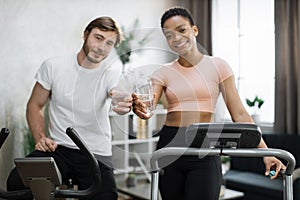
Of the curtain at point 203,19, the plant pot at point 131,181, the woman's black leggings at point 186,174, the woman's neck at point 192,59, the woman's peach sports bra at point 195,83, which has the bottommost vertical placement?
the plant pot at point 131,181

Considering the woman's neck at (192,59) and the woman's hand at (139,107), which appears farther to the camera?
the woman's neck at (192,59)

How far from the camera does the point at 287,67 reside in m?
4.15

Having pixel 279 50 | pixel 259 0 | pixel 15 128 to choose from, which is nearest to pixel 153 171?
pixel 15 128

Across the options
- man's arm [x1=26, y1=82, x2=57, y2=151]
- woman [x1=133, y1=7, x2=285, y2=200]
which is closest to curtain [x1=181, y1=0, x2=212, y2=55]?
man's arm [x1=26, y1=82, x2=57, y2=151]

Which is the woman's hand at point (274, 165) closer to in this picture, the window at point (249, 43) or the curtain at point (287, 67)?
the curtain at point (287, 67)

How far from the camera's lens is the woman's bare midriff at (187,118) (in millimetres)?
2074

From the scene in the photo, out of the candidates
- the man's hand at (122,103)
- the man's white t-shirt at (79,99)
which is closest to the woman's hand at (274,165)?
the man's hand at (122,103)

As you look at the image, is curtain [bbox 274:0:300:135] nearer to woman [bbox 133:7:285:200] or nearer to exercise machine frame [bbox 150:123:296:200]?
woman [bbox 133:7:285:200]

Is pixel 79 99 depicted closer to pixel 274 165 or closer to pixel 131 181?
pixel 274 165

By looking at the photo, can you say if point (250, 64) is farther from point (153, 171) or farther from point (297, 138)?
point (153, 171)

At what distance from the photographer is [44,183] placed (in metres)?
1.84

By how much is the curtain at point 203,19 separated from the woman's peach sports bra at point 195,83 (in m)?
2.94

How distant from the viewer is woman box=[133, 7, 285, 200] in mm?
2047

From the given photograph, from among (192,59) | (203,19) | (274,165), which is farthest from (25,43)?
(274,165)
